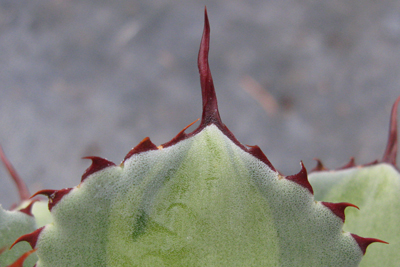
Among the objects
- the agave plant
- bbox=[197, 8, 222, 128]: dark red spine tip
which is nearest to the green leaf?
the agave plant

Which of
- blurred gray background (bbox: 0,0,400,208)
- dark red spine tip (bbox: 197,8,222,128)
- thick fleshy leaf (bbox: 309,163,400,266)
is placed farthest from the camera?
blurred gray background (bbox: 0,0,400,208)

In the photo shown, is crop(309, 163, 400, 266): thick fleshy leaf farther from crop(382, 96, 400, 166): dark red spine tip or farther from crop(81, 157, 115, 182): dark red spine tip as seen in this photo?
crop(81, 157, 115, 182): dark red spine tip

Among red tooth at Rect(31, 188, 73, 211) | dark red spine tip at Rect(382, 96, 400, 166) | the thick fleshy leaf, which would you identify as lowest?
the thick fleshy leaf

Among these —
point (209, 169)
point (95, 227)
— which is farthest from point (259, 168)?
point (95, 227)

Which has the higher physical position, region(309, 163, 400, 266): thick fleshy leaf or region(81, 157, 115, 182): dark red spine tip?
region(81, 157, 115, 182): dark red spine tip

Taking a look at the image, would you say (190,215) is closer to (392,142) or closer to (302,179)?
(302,179)

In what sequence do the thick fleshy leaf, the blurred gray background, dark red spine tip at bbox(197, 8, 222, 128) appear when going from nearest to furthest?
dark red spine tip at bbox(197, 8, 222, 128) < the thick fleshy leaf < the blurred gray background

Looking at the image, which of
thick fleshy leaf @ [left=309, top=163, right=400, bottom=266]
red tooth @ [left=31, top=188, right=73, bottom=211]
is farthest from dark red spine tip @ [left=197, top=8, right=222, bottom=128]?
thick fleshy leaf @ [left=309, top=163, right=400, bottom=266]

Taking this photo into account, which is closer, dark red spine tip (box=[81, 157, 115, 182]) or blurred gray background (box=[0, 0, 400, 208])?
dark red spine tip (box=[81, 157, 115, 182])
